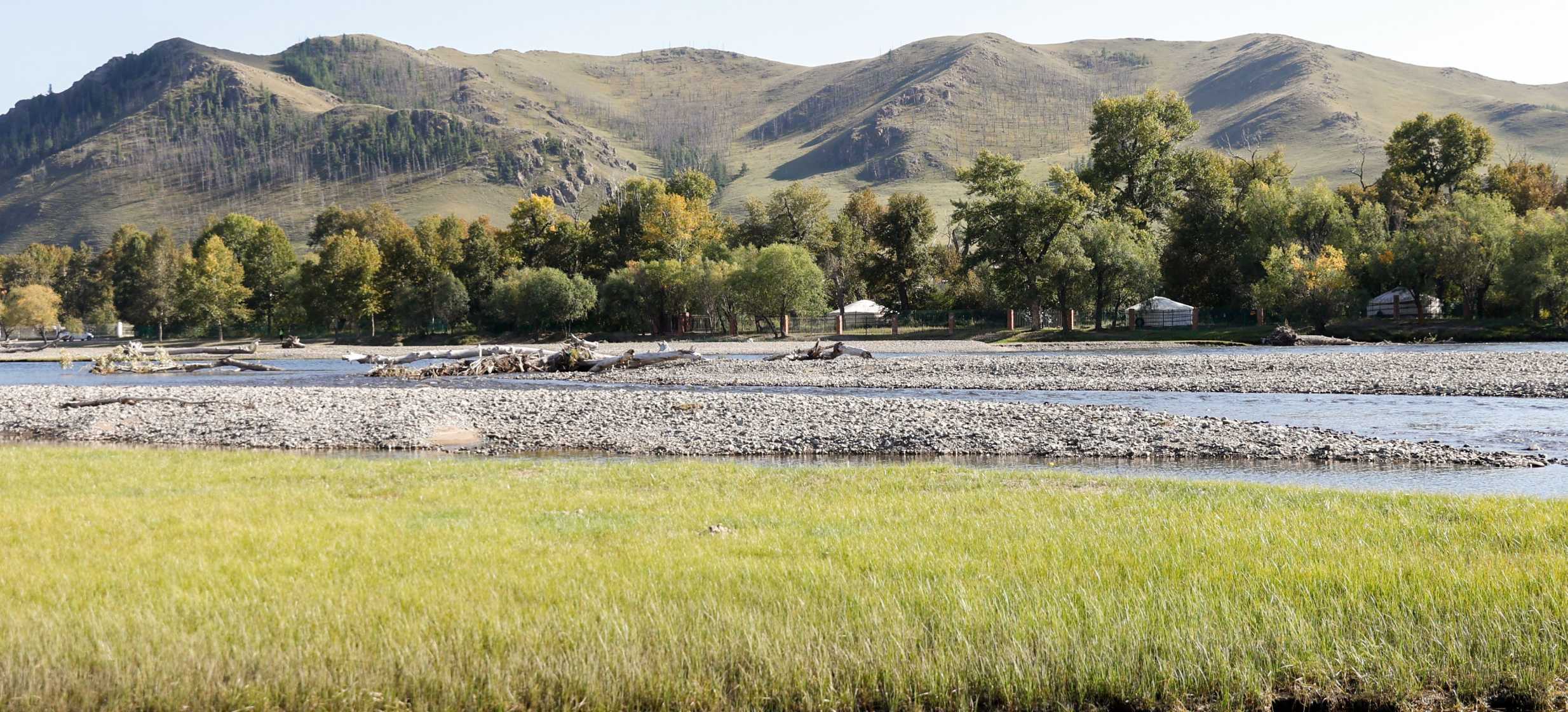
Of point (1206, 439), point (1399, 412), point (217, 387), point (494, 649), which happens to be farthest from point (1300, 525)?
point (217, 387)

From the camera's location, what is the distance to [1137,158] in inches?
3922

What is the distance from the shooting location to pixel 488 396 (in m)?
34.1

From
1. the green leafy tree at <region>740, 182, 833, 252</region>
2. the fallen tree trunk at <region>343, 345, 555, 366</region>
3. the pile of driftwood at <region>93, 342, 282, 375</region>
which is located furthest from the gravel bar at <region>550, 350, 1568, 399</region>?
the green leafy tree at <region>740, 182, 833, 252</region>

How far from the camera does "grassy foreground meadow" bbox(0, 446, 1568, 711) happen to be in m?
6.19

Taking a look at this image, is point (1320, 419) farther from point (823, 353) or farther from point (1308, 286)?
point (1308, 286)

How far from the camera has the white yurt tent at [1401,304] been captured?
82.2 m

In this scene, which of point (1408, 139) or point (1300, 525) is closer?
point (1300, 525)

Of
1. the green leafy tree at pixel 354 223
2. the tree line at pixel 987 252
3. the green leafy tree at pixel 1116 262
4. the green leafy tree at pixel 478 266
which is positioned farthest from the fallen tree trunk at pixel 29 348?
the green leafy tree at pixel 1116 262

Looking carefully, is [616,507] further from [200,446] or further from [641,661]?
[200,446]

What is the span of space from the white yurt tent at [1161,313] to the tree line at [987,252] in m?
3.35

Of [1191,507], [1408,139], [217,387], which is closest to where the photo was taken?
[1191,507]

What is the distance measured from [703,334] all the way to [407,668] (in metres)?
96.5

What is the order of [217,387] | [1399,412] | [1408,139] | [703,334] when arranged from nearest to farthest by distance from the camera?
[1399,412]
[217,387]
[1408,139]
[703,334]

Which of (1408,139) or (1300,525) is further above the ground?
(1408,139)
